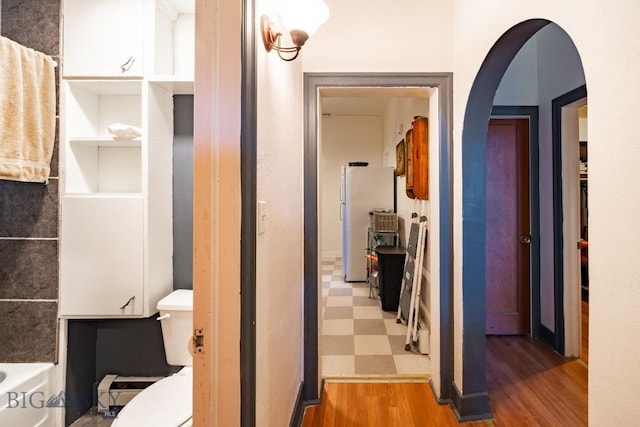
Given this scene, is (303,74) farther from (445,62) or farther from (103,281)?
(103,281)

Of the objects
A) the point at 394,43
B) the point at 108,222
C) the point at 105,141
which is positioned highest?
the point at 394,43

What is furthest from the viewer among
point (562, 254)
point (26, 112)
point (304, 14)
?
point (562, 254)

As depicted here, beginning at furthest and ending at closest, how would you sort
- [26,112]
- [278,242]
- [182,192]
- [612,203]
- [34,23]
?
[182,192]
[34,23]
[26,112]
[278,242]
[612,203]

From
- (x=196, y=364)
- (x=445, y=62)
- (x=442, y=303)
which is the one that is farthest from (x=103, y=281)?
(x=445, y=62)

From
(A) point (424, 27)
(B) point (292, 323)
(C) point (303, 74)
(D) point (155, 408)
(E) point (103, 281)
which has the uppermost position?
(A) point (424, 27)

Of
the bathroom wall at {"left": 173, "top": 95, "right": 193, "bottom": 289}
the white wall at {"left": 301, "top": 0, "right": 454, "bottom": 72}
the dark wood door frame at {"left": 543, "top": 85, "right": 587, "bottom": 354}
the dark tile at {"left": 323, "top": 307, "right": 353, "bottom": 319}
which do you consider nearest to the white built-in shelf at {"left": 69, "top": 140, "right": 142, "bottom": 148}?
the bathroom wall at {"left": 173, "top": 95, "right": 193, "bottom": 289}

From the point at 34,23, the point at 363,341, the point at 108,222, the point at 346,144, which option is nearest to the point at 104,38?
the point at 34,23

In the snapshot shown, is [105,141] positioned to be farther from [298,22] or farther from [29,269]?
[298,22]

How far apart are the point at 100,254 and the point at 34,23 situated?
1277mm

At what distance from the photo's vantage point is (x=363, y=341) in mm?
2867

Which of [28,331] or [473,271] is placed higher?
[473,271]

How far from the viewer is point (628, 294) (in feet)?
2.59

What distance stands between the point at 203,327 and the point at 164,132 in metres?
1.41

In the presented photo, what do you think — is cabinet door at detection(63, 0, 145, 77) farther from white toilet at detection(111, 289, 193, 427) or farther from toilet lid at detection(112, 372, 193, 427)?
toilet lid at detection(112, 372, 193, 427)
